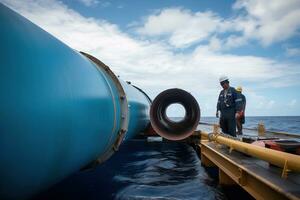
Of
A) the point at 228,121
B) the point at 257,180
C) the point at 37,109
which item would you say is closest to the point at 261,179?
the point at 257,180

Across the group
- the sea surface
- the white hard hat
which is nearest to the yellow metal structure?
the sea surface

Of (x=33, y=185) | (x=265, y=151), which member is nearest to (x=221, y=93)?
(x=265, y=151)

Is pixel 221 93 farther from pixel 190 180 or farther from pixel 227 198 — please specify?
pixel 227 198

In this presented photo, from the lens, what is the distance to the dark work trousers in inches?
239

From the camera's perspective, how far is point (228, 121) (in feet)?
20.2

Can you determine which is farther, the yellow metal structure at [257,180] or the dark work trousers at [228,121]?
the dark work trousers at [228,121]

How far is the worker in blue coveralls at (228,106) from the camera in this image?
5984mm

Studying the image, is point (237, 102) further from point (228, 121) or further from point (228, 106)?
point (228, 121)

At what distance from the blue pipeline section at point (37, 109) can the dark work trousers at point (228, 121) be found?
13.3ft

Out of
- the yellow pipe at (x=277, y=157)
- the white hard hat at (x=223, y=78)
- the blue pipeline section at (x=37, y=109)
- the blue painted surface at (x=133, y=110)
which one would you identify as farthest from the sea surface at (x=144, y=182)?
the white hard hat at (x=223, y=78)

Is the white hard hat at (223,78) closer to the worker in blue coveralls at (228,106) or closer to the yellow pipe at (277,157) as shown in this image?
the worker in blue coveralls at (228,106)

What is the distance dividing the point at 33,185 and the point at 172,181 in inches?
118

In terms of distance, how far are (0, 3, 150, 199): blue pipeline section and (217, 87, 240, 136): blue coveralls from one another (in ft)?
13.0

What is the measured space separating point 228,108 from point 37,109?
196 inches
